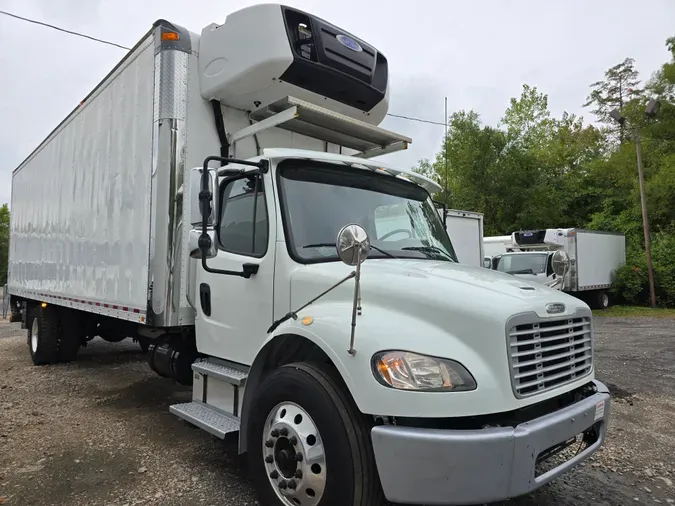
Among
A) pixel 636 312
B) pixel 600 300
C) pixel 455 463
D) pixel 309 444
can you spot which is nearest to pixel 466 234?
pixel 636 312

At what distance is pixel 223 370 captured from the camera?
3969mm

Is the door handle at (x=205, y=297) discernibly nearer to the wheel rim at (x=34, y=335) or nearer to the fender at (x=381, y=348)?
the fender at (x=381, y=348)

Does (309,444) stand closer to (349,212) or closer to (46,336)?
(349,212)

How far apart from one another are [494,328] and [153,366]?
12.7ft

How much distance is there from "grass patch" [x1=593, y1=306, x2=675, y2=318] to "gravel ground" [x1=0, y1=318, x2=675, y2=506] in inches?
423

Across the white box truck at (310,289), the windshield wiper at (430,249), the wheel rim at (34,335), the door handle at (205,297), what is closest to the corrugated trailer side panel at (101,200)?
the white box truck at (310,289)

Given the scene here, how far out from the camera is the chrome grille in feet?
8.64

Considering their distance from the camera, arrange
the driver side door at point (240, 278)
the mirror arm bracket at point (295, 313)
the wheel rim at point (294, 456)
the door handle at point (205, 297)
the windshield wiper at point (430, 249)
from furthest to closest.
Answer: the door handle at point (205, 297) → the windshield wiper at point (430, 249) → the driver side door at point (240, 278) → the mirror arm bracket at point (295, 313) → the wheel rim at point (294, 456)

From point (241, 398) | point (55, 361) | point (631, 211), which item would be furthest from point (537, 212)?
point (241, 398)

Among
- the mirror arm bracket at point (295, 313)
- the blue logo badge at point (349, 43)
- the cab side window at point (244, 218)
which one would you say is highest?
the blue logo badge at point (349, 43)

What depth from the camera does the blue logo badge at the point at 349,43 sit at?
180 inches

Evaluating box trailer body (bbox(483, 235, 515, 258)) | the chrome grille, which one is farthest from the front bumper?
box trailer body (bbox(483, 235, 515, 258))

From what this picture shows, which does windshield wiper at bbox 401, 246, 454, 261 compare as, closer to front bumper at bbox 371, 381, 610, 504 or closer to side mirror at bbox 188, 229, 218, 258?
side mirror at bbox 188, 229, 218, 258

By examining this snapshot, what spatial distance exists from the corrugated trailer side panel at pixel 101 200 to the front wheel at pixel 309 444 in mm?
2131
